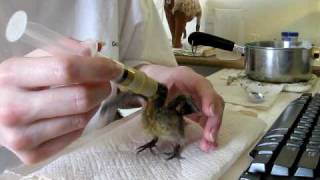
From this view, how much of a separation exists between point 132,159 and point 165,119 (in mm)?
73

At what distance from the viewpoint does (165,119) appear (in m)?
0.56

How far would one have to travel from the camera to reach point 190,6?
4.92ft

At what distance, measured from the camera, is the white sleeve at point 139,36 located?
0.92m

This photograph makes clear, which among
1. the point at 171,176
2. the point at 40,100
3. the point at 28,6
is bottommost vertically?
the point at 171,176

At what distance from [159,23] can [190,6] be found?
1.76 ft

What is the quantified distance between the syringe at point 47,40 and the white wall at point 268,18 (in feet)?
3.73

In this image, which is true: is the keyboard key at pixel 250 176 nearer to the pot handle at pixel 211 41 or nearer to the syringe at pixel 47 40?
the syringe at pixel 47 40

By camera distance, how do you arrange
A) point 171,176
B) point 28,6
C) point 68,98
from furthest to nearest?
point 28,6 → point 171,176 → point 68,98

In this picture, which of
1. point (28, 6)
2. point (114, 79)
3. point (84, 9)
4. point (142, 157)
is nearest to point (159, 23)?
point (84, 9)

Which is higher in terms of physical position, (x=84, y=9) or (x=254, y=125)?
(x=84, y=9)

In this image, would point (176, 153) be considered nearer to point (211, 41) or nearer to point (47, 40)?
point (47, 40)

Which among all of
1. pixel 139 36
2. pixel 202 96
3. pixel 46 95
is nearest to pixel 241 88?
pixel 139 36

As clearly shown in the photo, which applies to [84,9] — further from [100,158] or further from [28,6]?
[100,158]

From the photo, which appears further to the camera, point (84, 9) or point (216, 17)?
point (216, 17)
